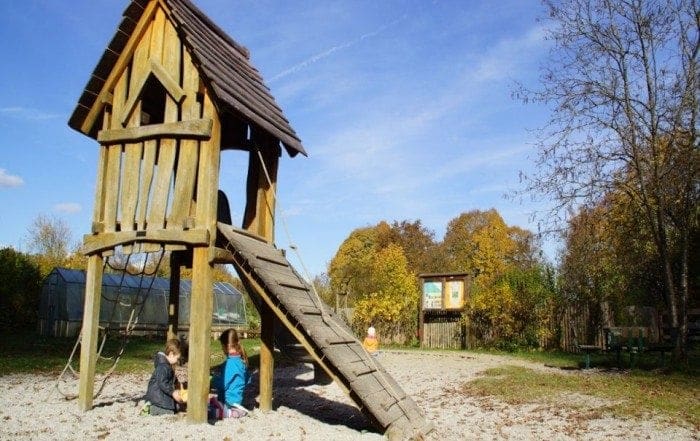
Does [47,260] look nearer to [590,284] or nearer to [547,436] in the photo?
[590,284]

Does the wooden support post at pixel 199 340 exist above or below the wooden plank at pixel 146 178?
below

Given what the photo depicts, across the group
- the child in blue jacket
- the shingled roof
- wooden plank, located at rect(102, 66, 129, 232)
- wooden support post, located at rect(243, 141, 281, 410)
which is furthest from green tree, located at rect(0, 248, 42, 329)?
the child in blue jacket

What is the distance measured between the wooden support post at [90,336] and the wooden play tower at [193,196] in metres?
0.02

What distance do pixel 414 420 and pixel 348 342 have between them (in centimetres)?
151

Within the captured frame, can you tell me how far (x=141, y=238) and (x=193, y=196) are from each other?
105 centimetres

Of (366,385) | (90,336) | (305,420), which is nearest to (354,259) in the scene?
(305,420)

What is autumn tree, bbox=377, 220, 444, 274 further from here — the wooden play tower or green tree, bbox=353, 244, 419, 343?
the wooden play tower

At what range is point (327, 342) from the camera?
788 cm

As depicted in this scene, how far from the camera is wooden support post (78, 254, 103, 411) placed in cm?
888

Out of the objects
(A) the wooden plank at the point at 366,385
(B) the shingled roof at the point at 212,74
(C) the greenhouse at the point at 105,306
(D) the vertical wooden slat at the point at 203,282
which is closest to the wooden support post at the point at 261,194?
(B) the shingled roof at the point at 212,74

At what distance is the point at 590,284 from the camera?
77.9 feet

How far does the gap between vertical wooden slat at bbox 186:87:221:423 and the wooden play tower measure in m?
0.02

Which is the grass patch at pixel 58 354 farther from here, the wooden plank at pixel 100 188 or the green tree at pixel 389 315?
the green tree at pixel 389 315

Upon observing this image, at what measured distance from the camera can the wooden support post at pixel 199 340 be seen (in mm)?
7961
